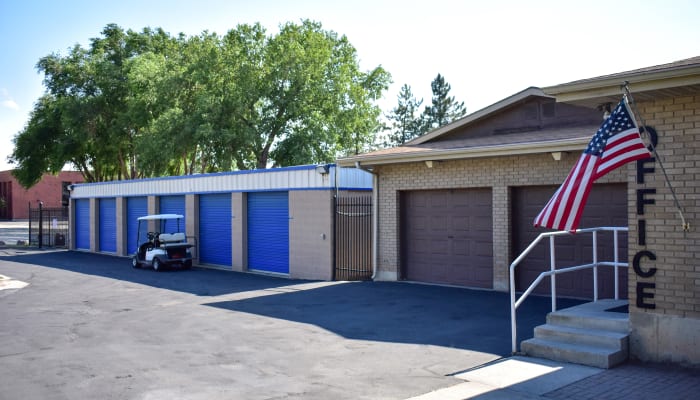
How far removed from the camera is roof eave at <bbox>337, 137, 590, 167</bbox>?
510 inches

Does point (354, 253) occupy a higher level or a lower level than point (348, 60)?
lower

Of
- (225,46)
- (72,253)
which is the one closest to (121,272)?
(72,253)

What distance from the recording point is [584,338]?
8.48 metres

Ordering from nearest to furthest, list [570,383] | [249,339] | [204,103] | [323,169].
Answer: [570,383] < [249,339] < [323,169] < [204,103]

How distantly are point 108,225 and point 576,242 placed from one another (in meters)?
26.0

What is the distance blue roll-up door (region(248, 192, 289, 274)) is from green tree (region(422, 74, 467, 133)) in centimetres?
5200

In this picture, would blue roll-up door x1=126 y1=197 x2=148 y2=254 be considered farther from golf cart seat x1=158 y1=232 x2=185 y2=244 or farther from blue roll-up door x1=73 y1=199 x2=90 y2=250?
golf cart seat x1=158 y1=232 x2=185 y2=244

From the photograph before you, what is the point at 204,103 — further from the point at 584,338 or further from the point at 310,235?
the point at 584,338

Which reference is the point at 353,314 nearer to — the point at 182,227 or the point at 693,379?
the point at 693,379

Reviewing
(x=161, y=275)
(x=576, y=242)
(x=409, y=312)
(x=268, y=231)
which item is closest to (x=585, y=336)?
(x=409, y=312)

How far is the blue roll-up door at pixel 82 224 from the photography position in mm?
34781

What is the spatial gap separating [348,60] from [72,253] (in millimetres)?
25909

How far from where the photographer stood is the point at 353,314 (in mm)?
12695

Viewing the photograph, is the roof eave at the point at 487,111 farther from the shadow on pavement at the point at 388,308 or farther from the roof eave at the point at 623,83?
the roof eave at the point at 623,83
